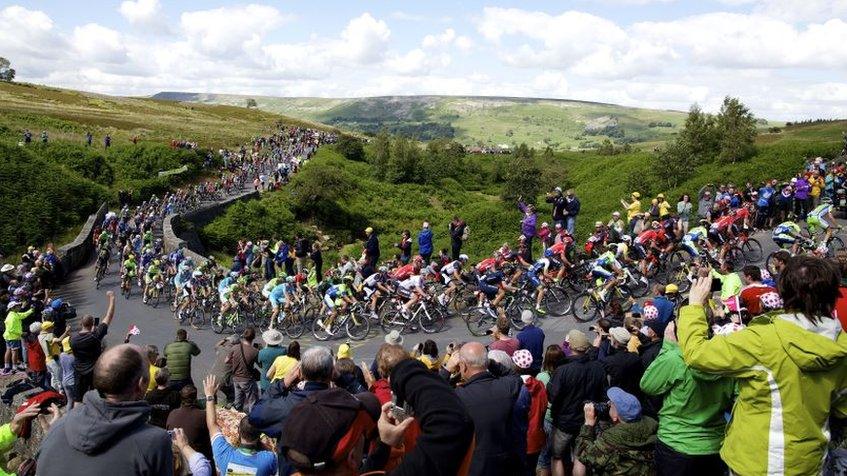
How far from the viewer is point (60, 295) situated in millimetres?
21688

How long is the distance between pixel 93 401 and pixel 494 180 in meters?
73.6

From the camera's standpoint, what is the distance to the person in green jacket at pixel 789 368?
3055 mm

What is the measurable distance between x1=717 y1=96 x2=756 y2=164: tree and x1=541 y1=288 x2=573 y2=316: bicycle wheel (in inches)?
1229

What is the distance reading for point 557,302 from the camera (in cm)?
1510

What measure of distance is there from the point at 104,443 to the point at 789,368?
3.49 meters

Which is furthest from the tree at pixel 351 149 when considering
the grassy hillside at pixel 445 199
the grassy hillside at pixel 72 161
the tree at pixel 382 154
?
the grassy hillside at pixel 72 161

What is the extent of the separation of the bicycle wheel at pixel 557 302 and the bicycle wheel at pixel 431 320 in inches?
103

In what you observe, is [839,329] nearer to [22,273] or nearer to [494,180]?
[22,273]

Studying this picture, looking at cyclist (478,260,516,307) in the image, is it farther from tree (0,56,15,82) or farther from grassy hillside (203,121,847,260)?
tree (0,56,15,82)

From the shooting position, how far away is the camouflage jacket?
5047 millimetres

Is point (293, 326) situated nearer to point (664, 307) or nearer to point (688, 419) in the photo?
point (664, 307)

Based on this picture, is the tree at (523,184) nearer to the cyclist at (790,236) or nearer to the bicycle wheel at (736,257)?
the bicycle wheel at (736,257)

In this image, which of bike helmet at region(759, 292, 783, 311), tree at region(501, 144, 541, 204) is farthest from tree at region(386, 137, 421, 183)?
bike helmet at region(759, 292, 783, 311)

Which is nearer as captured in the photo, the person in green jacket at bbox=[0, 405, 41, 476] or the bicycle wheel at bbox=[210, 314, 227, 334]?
the person in green jacket at bbox=[0, 405, 41, 476]
